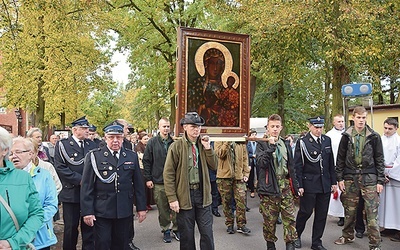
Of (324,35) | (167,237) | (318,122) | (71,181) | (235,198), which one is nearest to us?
(71,181)

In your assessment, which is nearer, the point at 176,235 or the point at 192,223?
the point at 192,223

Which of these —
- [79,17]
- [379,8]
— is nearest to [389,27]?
[379,8]

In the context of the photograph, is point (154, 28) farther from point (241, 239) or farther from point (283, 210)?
point (283, 210)

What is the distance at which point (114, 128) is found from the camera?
4789 mm

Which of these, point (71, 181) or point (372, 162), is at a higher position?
point (372, 162)

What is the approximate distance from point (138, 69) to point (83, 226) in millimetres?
16315

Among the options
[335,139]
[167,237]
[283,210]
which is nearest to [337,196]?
[335,139]

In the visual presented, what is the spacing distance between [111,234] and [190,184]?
1175mm

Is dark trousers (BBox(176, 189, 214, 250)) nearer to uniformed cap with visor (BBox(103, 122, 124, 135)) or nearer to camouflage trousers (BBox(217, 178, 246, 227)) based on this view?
uniformed cap with visor (BBox(103, 122, 124, 135))

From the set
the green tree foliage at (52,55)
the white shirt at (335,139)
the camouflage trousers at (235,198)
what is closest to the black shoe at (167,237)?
the camouflage trousers at (235,198)

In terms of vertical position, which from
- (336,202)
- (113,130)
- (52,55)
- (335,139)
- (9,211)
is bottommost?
(336,202)

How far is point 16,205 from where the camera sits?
9.11 ft

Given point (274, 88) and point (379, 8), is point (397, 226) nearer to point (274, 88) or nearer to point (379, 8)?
point (379, 8)

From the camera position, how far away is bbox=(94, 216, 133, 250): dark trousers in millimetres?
4688
